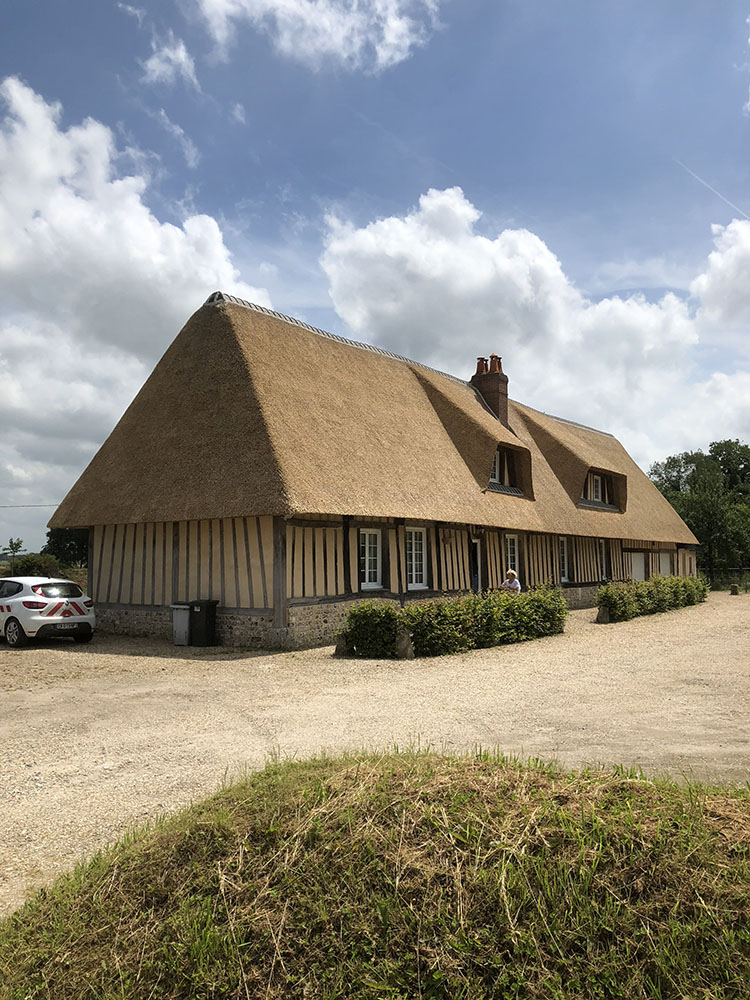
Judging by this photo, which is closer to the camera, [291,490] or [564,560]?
[291,490]

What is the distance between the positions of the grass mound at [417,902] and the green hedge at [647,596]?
15.2 m

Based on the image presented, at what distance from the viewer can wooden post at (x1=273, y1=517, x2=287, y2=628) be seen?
12.6 metres

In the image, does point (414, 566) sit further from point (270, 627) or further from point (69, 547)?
point (69, 547)

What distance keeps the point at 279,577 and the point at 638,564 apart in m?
19.9

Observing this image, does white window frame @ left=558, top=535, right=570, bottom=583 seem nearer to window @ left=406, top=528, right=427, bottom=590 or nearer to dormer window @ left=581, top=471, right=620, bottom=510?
dormer window @ left=581, top=471, right=620, bottom=510

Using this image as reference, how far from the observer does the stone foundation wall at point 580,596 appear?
2236 cm

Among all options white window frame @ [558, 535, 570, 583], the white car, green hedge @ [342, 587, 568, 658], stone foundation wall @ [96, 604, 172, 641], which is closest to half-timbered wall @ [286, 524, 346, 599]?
green hedge @ [342, 587, 568, 658]

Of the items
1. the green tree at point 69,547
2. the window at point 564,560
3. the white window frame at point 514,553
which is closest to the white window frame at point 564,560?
the window at point 564,560

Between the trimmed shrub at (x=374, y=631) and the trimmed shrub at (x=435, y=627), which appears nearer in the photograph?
the trimmed shrub at (x=374, y=631)

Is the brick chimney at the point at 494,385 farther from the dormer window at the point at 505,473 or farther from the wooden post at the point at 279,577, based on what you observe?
the wooden post at the point at 279,577

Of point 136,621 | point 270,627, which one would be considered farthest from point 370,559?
point 136,621

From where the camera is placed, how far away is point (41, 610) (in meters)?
13.1

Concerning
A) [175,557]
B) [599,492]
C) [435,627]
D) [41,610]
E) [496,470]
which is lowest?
[435,627]

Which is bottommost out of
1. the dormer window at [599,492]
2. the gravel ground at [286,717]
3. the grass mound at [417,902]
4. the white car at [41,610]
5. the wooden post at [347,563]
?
the gravel ground at [286,717]
